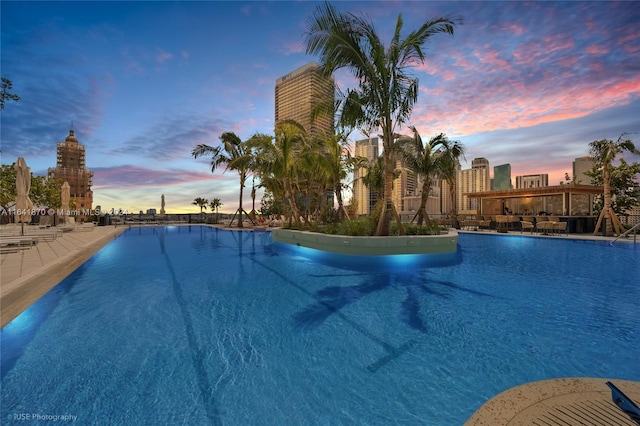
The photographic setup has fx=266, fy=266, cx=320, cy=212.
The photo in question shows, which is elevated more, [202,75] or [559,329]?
[202,75]

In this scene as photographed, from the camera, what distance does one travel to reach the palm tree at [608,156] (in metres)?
13.7

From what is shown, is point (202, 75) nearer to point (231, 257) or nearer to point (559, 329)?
point (231, 257)

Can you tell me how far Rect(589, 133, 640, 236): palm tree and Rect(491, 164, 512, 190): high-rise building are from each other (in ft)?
163

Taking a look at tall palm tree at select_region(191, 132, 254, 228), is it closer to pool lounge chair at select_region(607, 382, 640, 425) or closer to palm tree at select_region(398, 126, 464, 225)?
palm tree at select_region(398, 126, 464, 225)

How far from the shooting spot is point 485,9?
31.4ft

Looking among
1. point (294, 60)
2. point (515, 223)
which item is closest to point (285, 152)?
point (294, 60)

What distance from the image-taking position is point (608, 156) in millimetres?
14016

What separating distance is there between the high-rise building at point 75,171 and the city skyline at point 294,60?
118682 mm

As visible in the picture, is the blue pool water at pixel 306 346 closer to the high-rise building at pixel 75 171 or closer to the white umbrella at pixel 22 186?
the white umbrella at pixel 22 186

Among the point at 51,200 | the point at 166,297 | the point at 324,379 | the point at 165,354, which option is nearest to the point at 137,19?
the point at 166,297

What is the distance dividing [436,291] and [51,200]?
145ft

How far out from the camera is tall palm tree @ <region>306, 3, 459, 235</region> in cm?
870

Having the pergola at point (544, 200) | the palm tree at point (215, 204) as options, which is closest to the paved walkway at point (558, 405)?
the pergola at point (544, 200)

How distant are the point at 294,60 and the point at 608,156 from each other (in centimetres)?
1736
